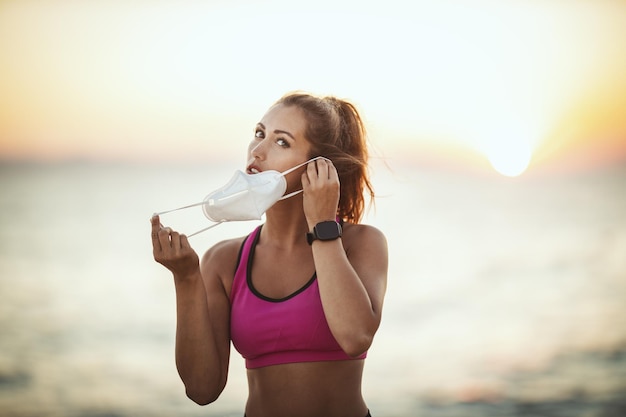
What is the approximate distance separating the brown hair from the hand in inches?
7.9

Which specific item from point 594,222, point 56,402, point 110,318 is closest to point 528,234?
point 594,222

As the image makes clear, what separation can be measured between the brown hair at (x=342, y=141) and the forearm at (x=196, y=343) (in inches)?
24.4

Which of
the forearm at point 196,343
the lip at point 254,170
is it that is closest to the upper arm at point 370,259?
the lip at point 254,170

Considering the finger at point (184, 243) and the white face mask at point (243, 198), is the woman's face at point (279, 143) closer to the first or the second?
the white face mask at point (243, 198)

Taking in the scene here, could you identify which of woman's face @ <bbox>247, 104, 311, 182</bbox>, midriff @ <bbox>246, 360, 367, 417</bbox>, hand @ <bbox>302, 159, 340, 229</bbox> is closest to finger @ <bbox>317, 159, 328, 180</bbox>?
hand @ <bbox>302, 159, 340, 229</bbox>

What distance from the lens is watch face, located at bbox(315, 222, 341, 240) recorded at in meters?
2.24

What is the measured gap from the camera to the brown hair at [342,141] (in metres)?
2.55

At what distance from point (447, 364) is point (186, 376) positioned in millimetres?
3964

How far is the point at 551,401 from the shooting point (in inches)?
223

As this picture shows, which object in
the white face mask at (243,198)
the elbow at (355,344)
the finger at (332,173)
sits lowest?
the elbow at (355,344)

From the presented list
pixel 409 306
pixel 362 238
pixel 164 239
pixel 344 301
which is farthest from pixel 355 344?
pixel 409 306

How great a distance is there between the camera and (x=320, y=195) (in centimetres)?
231

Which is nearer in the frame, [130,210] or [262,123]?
[262,123]

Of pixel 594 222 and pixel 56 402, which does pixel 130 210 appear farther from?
pixel 594 222
